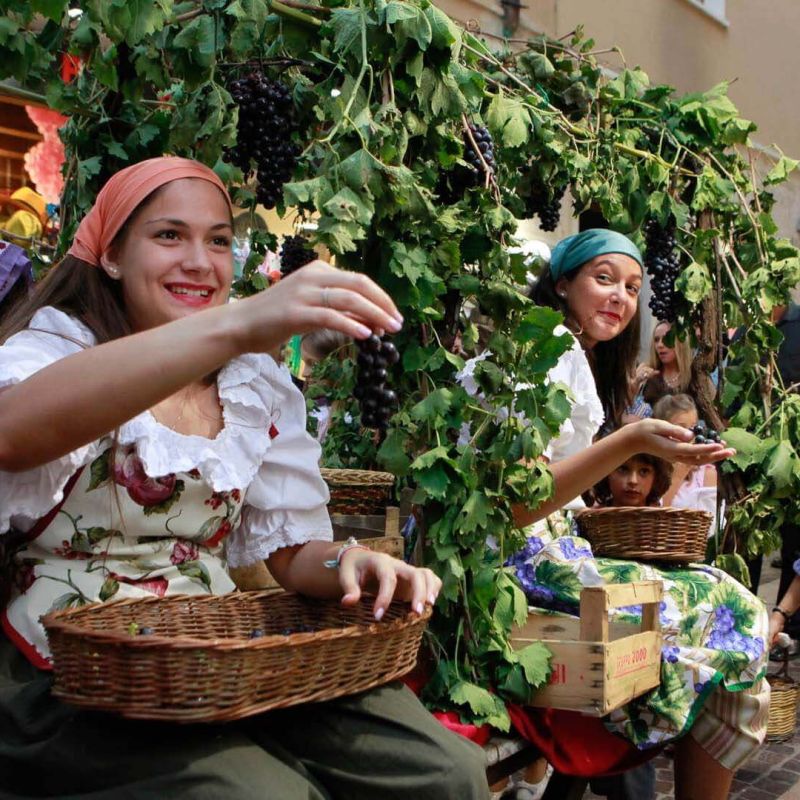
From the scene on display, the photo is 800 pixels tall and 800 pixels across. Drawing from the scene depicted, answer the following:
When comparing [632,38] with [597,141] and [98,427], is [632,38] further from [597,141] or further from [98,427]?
[98,427]

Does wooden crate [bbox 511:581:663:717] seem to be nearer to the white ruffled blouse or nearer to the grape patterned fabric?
the grape patterned fabric

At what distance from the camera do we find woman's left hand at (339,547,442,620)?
1810mm

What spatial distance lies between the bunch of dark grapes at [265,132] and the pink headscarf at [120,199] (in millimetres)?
397

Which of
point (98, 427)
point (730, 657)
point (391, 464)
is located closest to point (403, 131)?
point (391, 464)

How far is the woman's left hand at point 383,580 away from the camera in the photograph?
5.94ft

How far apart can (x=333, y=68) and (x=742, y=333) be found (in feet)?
7.25

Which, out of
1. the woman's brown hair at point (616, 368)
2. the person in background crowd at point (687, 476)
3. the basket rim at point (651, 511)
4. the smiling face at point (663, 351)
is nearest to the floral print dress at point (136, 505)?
the basket rim at point (651, 511)

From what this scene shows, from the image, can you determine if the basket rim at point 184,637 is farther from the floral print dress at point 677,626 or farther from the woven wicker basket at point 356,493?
the woven wicker basket at point 356,493

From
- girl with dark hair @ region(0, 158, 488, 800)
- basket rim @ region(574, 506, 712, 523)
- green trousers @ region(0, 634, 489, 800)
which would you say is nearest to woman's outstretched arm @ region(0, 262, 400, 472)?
girl with dark hair @ region(0, 158, 488, 800)

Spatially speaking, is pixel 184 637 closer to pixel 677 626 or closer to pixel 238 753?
pixel 238 753

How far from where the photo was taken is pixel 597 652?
7.98ft

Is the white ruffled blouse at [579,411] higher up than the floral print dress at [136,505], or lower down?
higher up

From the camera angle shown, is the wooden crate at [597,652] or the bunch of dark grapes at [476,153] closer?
the wooden crate at [597,652]

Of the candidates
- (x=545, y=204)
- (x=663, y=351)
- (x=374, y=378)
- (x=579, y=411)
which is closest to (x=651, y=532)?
(x=579, y=411)
